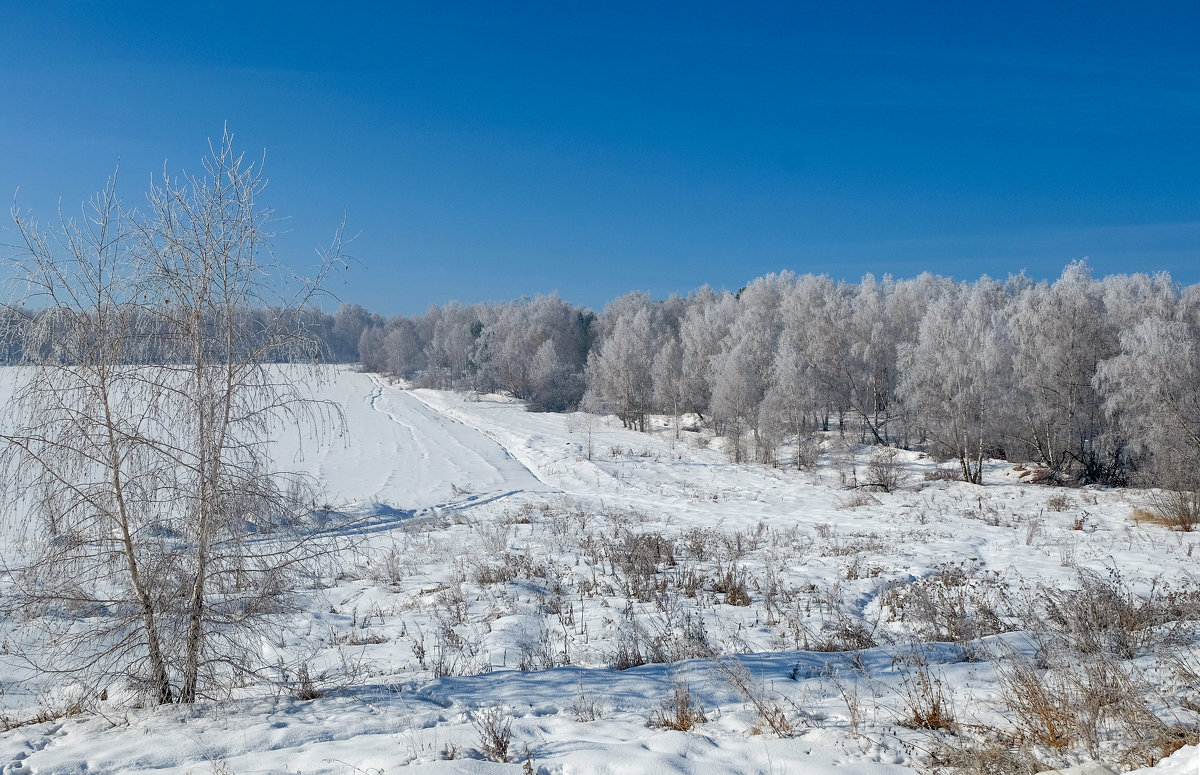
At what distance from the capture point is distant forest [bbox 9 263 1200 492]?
25.7 m

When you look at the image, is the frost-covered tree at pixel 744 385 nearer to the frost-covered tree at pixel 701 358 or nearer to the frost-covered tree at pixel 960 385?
the frost-covered tree at pixel 701 358

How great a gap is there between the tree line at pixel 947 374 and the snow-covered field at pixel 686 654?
3540mm

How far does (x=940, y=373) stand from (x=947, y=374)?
449 millimetres

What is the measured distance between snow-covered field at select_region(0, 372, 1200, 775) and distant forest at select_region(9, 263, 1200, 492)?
315 cm

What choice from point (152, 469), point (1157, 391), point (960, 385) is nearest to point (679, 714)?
point (152, 469)

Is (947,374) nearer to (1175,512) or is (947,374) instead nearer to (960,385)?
(960,385)

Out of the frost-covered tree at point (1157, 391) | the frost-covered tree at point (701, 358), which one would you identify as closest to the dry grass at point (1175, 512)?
the frost-covered tree at point (1157, 391)

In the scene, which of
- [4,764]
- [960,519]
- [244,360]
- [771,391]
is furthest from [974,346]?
[4,764]

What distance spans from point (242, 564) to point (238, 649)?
728mm

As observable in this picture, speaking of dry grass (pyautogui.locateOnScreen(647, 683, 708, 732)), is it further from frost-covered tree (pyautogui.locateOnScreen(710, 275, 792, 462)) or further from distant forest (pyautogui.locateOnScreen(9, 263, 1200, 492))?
frost-covered tree (pyautogui.locateOnScreen(710, 275, 792, 462))

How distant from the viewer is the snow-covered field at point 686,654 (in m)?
4.01

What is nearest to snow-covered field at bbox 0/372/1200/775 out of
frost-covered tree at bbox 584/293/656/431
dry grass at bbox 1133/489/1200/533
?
dry grass at bbox 1133/489/1200/533

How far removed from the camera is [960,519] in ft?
55.9

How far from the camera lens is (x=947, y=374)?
96.4 ft
